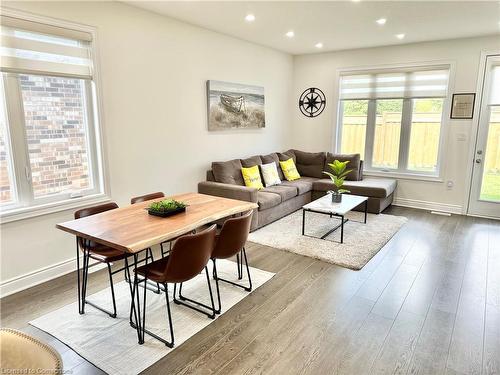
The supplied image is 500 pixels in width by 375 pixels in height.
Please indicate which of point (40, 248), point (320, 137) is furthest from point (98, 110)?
point (320, 137)

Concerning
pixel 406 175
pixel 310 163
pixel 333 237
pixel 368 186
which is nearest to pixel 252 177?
pixel 333 237

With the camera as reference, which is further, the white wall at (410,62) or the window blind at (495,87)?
the white wall at (410,62)

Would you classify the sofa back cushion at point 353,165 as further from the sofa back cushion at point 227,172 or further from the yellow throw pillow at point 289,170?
the sofa back cushion at point 227,172

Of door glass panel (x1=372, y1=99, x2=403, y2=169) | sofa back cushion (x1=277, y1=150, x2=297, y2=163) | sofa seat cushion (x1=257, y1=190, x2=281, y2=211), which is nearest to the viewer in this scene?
sofa seat cushion (x1=257, y1=190, x2=281, y2=211)

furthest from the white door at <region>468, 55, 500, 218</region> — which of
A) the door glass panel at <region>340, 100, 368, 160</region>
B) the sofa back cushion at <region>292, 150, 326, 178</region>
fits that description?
the sofa back cushion at <region>292, 150, 326, 178</region>

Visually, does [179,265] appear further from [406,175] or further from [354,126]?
[354,126]

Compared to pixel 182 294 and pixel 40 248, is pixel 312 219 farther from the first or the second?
pixel 40 248

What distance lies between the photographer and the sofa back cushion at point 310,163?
6.28m

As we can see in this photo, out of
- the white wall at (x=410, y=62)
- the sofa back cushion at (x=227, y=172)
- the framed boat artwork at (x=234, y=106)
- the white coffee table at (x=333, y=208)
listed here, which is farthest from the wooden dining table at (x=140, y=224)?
the white wall at (x=410, y=62)

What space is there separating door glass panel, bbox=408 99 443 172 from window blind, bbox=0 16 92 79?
5080mm

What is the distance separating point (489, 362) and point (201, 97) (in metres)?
4.16

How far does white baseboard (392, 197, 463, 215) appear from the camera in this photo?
18.1 feet

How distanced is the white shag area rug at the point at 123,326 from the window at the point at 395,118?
415 centimetres

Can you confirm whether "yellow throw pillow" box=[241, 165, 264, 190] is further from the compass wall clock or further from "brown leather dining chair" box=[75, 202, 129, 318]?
"brown leather dining chair" box=[75, 202, 129, 318]
